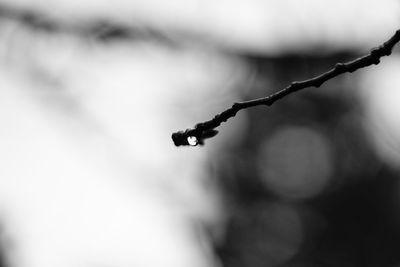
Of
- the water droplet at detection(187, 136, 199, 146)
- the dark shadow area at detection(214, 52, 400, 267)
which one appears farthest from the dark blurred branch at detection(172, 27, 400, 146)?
the dark shadow area at detection(214, 52, 400, 267)

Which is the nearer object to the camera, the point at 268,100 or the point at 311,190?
the point at 268,100

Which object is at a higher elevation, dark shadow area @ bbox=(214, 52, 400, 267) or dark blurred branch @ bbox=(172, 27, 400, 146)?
dark shadow area @ bbox=(214, 52, 400, 267)

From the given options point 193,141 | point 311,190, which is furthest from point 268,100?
point 311,190

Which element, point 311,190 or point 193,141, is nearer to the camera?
point 193,141

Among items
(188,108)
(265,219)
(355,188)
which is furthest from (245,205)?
(188,108)

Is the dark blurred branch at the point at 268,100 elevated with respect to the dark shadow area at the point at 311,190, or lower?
lower

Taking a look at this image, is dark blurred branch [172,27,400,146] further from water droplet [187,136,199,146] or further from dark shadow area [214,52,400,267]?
dark shadow area [214,52,400,267]

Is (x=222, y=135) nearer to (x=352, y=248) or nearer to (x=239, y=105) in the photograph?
(x=352, y=248)

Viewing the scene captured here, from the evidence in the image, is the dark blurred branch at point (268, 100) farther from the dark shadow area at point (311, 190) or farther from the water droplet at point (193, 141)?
the dark shadow area at point (311, 190)

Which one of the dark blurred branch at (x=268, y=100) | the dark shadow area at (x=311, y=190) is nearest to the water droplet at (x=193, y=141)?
the dark blurred branch at (x=268, y=100)

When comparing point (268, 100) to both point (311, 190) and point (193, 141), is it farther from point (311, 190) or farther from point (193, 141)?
point (311, 190)

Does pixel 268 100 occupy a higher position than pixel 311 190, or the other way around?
pixel 311 190
